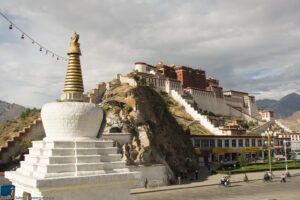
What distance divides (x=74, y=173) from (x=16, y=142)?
20729 millimetres

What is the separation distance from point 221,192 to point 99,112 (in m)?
19.3

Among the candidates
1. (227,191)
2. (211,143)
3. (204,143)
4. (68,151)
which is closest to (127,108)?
(227,191)

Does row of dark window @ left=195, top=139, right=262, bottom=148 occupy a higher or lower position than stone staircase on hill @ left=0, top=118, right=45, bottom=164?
lower

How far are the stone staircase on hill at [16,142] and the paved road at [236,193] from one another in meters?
13.3

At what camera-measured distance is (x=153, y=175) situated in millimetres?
32812

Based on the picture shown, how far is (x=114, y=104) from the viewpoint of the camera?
40.8m

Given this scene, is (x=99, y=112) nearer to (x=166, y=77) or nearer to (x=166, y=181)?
(x=166, y=181)

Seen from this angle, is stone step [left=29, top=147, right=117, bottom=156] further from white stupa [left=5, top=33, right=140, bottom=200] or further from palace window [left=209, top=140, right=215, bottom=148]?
palace window [left=209, top=140, right=215, bottom=148]

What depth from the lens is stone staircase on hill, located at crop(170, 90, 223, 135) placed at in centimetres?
7161

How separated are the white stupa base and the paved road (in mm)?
13167

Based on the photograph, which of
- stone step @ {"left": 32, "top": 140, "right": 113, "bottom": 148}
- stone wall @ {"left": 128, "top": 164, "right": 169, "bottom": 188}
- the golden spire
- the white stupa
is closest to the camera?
the white stupa

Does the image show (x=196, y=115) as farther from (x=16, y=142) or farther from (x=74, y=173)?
(x=74, y=173)

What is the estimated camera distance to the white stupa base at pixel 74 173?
41.2ft

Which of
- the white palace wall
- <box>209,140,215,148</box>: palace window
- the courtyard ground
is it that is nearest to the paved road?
the courtyard ground
